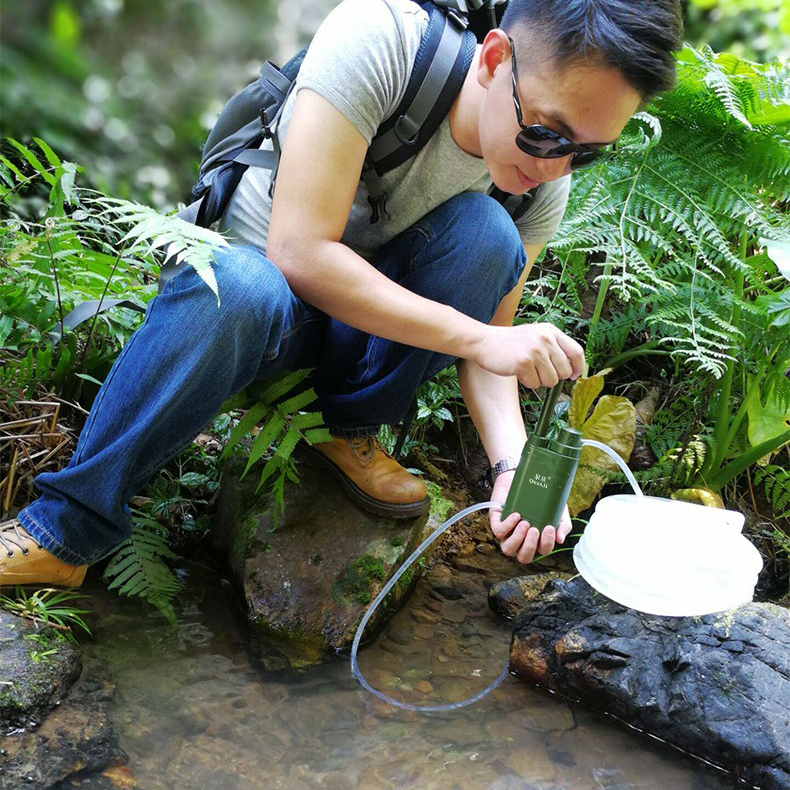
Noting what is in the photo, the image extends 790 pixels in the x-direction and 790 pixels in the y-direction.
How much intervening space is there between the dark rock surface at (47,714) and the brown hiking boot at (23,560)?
0.09m

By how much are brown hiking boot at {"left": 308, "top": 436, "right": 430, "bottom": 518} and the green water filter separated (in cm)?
56

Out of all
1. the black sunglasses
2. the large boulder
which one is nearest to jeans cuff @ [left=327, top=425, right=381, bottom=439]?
the large boulder

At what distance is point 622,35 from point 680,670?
1.61m

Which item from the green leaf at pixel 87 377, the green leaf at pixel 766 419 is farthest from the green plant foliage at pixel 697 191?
the green leaf at pixel 87 377

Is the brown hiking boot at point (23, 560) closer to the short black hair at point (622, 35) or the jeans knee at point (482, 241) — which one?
the jeans knee at point (482, 241)

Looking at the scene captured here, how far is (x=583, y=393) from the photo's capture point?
2971 millimetres

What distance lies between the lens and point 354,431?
7.95ft

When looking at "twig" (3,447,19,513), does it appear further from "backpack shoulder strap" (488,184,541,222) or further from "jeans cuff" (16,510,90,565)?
"backpack shoulder strap" (488,184,541,222)

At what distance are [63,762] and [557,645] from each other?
130 centimetres

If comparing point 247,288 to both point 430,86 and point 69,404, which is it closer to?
point 430,86

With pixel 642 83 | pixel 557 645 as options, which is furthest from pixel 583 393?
pixel 642 83

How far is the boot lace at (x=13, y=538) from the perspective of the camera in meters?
1.89

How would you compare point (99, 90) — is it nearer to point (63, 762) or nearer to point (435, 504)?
point (63, 762)

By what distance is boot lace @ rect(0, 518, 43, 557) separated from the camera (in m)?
1.89
